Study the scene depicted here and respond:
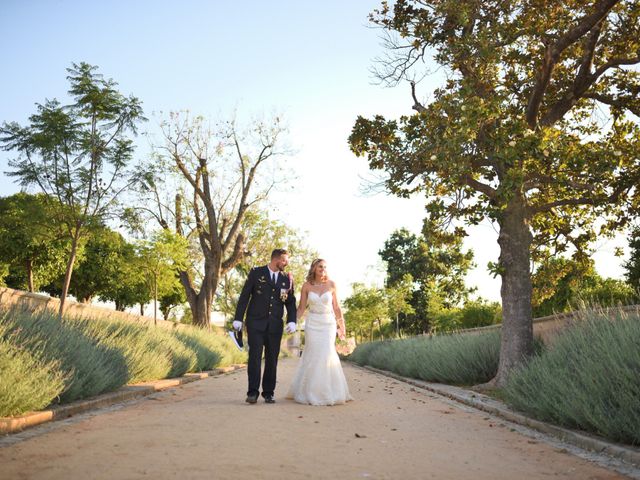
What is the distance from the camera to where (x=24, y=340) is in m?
8.45

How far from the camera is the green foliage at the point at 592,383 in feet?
20.4

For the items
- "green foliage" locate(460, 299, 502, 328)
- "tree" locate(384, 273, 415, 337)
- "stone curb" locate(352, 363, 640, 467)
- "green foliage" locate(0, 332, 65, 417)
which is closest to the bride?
"stone curb" locate(352, 363, 640, 467)

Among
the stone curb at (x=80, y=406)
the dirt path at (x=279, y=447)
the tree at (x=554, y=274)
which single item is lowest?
the dirt path at (x=279, y=447)

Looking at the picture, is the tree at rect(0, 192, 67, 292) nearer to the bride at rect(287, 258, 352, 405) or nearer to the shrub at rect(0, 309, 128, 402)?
the shrub at rect(0, 309, 128, 402)

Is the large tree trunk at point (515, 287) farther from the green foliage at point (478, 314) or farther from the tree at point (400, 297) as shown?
the tree at point (400, 297)

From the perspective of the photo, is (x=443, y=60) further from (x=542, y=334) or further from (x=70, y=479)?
(x=70, y=479)

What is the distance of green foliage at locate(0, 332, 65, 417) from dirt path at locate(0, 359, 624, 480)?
0.36 metres

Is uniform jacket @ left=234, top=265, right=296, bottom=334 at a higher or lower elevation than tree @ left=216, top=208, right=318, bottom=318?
lower

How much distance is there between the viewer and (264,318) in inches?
419

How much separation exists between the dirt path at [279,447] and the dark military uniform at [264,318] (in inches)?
43.6

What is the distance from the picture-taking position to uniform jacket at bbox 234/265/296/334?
1062 cm

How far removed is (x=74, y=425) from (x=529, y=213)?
1027cm

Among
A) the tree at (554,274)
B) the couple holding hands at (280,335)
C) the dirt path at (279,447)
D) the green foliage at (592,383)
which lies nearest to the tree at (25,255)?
the couple holding hands at (280,335)

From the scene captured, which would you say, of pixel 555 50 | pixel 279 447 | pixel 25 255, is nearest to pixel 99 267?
pixel 25 255
